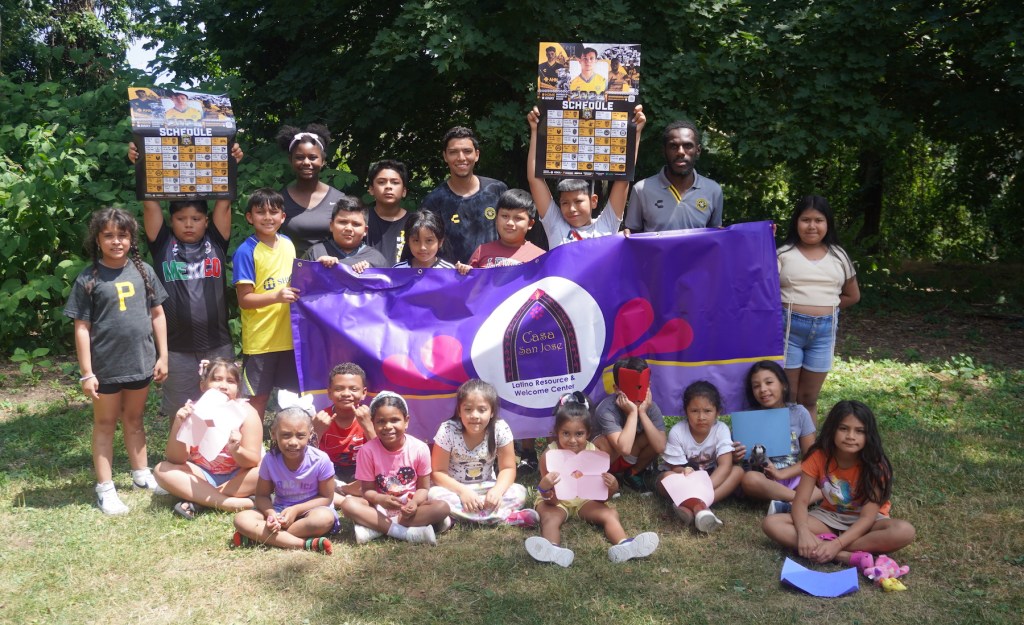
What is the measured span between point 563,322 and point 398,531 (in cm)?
156

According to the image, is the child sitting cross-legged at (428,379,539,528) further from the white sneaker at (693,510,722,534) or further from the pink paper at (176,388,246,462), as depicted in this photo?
the pink paper at (176,388,246,462)

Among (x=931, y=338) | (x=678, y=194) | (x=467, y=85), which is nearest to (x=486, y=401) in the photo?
(x=678, y=194)

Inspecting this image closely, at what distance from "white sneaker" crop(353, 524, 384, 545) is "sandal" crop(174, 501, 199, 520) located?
978 mm

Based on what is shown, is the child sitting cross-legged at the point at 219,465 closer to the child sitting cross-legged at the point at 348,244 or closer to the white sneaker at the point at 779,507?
the child sitting cross-legged at the point at 348,244

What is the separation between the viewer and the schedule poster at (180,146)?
5.14 m

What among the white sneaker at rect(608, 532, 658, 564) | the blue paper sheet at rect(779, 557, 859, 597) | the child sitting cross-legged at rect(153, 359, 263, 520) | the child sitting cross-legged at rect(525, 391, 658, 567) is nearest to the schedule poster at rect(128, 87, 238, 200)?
the child sitting cross-legged at rect(153, 359, 263, 520)

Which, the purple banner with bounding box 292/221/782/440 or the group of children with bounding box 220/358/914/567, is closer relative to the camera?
the group of children with bounding box 220/358/914/567

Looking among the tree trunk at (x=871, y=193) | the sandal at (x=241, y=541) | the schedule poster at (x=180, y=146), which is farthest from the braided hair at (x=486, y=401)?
the tree trunk at (x=871, y=193)

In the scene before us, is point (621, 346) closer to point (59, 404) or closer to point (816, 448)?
point (816, 448)

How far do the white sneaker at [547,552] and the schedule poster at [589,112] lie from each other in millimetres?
2168

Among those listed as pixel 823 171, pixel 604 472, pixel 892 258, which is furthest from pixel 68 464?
pixel 823 171

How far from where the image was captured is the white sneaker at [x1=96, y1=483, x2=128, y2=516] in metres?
4.94

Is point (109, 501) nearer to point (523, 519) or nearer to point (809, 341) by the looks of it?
point (523, 519)

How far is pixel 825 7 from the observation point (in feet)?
30.9
